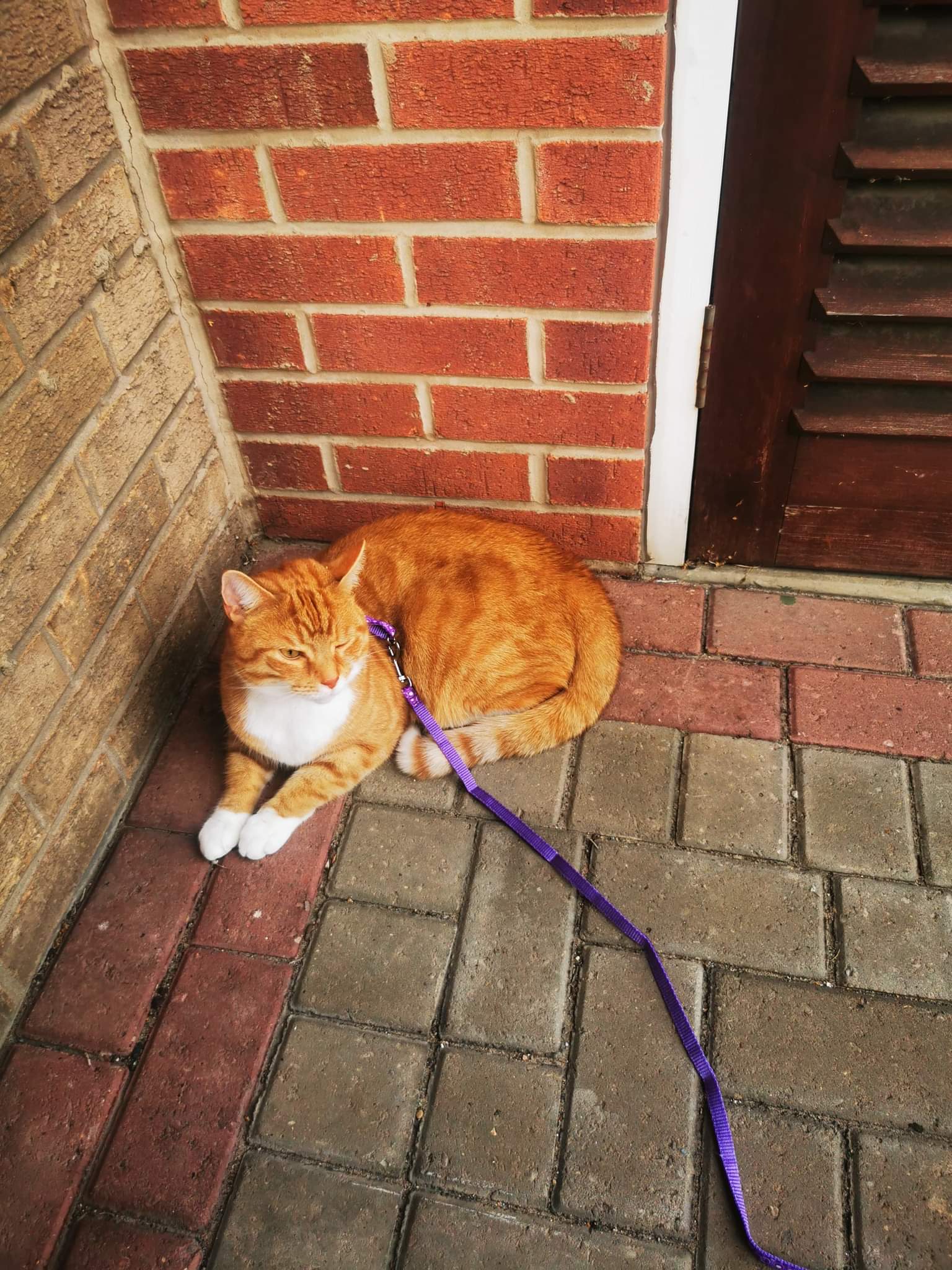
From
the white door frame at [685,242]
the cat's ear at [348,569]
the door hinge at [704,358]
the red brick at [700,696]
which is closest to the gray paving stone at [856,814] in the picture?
the red brick at [700,696]

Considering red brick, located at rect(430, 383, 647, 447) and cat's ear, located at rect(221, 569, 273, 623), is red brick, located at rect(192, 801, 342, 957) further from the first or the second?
red brick, located at rect(430, 383, 647, 447)

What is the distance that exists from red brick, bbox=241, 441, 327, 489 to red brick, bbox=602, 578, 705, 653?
0.84 meters

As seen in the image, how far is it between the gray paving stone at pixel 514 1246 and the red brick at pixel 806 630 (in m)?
1.32

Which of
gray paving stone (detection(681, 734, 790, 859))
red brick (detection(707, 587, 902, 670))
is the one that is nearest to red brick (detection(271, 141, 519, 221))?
red brick (detection(707, 587, 902, 670))

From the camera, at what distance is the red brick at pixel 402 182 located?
1822 millimetres

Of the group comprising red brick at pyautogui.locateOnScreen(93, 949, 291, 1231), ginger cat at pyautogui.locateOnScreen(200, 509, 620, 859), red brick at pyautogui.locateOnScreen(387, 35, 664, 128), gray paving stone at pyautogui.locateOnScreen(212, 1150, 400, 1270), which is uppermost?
red brick at pyautogui.locateOnScreen(387, 35, 664, 128)

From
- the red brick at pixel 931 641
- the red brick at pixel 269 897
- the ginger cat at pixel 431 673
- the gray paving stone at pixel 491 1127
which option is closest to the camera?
the gray paving stone at pixel 491 1127

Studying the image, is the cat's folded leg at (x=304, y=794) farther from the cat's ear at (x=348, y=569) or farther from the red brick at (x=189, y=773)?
the cat's ear at (x=348, y=569)

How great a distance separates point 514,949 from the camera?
1826 millimetres

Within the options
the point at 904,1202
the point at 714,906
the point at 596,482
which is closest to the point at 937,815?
the point at 714,906

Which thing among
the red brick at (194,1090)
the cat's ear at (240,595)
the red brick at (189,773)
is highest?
the cat's ear at (240,595)

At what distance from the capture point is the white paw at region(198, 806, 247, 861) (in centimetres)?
197

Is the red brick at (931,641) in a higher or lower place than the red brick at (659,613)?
higher

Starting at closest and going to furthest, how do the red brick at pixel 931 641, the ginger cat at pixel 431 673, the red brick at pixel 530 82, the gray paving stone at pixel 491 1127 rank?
the gray paving stone at pixel 491 1127 < the red brick at pixel 530 82 < the ginger cat at pixel 431 673 < the red brick at pixel 931 641
